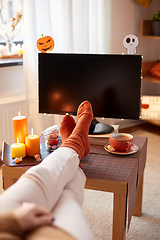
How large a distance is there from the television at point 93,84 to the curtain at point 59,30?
99 cm

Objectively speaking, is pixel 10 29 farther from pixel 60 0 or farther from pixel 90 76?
pixel 90 76

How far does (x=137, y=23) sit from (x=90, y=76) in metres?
1.86

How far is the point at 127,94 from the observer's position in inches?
60.9

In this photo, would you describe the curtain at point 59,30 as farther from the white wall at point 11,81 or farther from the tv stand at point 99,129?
the tv stand at point 99,129

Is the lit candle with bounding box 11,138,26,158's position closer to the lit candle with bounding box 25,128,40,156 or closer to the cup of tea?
the lit candle with bounding box 25,128,40,156

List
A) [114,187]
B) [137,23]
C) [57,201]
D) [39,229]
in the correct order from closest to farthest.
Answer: [39,229] < [57,201] < [114,187] < [137,23]

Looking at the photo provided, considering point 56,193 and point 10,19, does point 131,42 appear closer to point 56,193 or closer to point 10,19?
point 56,193

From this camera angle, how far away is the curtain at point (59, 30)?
8.23ft

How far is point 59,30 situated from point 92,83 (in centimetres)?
124

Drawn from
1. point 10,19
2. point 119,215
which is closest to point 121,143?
point 119,215

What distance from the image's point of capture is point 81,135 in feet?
4.06

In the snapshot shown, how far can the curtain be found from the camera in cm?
251

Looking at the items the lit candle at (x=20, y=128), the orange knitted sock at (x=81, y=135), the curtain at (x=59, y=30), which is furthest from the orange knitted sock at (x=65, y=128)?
the curtain at (x=59, y=30)

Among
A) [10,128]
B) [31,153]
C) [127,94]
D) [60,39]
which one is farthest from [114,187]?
[60,39]
